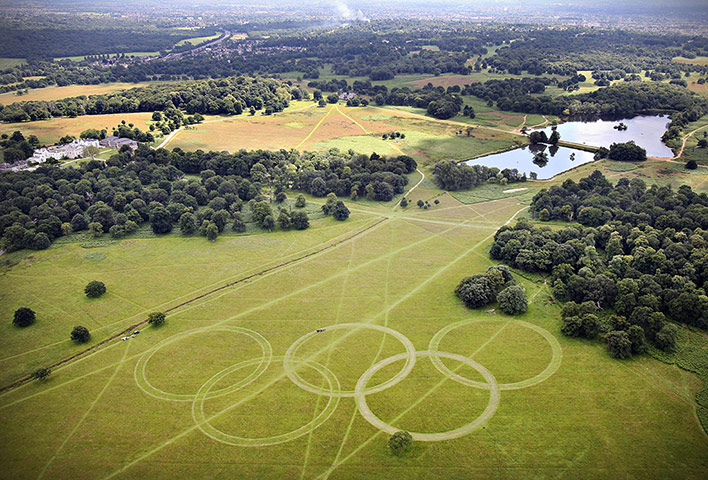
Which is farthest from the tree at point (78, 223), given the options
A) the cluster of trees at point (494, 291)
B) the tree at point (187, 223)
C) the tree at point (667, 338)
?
the tree at point (667, 338)

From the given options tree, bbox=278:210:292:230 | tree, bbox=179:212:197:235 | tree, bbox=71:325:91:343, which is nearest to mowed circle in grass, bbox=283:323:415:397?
tree, bbox=71:325:91:343

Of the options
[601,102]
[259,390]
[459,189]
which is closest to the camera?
[259,390]

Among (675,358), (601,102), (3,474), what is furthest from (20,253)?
(601,102)

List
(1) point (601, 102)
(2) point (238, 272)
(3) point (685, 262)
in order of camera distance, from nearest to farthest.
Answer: (3) point (685, 262)
(2) point (238, 272)
(1) point (601, 102)

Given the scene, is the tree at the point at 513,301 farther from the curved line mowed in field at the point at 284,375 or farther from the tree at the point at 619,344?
the curved line mowed in field at the point at 284,375

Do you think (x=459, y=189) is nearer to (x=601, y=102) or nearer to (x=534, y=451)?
(x=534, y=451)

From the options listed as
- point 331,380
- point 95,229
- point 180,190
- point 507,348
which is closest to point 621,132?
point 507,348
